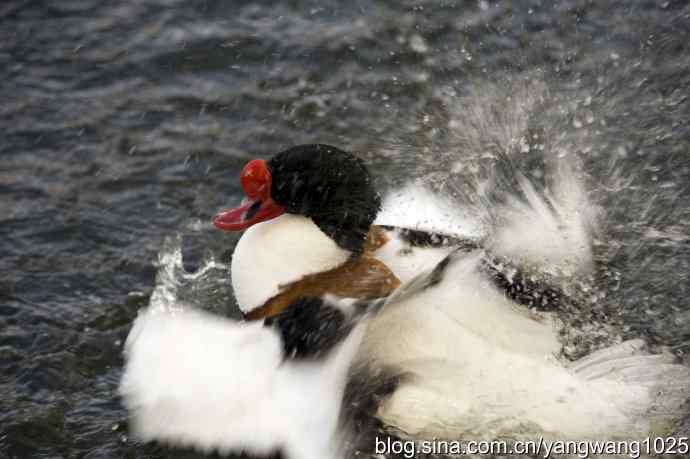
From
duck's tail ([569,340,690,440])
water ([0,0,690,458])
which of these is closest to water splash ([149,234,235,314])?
water ([0,0,690,458])

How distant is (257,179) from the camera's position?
3.47 metres

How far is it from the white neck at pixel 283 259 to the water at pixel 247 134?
693 millimetres

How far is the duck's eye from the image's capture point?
3455 millimetres

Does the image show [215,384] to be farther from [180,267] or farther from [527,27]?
[527,27]

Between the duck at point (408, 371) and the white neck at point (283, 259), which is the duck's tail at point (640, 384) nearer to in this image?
the duck at point (408, 371)

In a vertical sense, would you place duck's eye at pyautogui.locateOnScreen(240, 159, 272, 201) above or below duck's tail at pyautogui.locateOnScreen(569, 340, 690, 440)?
above

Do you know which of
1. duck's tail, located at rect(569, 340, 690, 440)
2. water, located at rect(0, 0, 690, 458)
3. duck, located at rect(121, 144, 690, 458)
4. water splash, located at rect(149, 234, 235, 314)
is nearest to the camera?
duck, located at rect(121, 144, 690, 458)

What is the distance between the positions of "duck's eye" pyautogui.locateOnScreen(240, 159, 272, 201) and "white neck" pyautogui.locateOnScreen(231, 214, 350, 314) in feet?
0.51

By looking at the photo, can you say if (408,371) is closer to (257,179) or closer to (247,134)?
(257,179)

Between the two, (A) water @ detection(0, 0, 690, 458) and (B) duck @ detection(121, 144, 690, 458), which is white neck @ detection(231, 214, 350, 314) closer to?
(B) duck @ detection(121, 144, 690, 458)

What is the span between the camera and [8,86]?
18.3ft

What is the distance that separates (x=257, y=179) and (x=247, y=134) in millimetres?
1910

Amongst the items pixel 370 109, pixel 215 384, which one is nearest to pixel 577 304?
pixel 215 384

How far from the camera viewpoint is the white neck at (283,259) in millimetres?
3432
